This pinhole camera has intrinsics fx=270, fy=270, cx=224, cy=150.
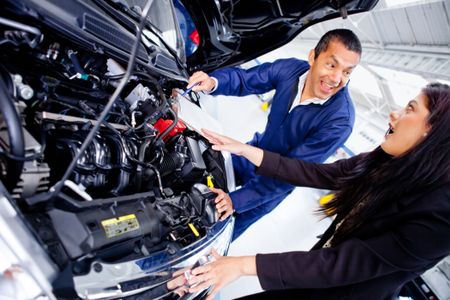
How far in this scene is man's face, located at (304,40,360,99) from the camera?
1.47 m

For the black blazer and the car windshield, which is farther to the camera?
the car windshield

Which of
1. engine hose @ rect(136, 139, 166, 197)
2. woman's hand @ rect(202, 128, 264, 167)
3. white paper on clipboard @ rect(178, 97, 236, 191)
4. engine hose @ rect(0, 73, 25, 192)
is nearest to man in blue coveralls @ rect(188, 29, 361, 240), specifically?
white paper on clipboard @ rect(178, 97, 236, 191)

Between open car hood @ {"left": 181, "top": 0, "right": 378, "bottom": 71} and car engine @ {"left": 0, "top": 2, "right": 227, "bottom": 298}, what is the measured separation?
1.98 ft

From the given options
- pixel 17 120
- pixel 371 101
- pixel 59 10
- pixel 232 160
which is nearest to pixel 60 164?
pixel 17 120

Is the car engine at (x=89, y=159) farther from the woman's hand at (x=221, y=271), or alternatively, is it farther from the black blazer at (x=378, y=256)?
the black blazer at (x=378, y=256)

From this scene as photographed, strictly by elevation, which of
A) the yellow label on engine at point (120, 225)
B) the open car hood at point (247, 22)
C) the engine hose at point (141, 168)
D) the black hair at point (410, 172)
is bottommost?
the yellow label on engine at point (120, 225)

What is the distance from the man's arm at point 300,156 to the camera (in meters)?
1.60

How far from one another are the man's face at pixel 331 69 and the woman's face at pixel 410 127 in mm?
567

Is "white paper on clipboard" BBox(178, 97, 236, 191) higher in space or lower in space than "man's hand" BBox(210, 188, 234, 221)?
higher

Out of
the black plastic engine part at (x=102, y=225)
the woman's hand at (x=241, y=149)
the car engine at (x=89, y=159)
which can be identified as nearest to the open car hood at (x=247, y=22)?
the car engine at (x=89, y=159)

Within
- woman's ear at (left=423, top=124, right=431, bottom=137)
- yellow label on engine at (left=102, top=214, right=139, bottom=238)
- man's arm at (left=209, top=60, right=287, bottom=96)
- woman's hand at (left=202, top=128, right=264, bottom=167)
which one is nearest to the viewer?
yellow label on engine at (left=102, top=214, right=139, bottom=238)

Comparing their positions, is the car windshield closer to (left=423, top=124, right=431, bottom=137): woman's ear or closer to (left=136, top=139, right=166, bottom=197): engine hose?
(left=136, top=139, right=166, bottom=197): engine hose

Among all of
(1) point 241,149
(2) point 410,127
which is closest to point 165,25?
(1) point 241,149

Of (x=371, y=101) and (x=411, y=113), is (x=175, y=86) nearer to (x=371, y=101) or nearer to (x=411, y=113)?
(x=411, y=113)
